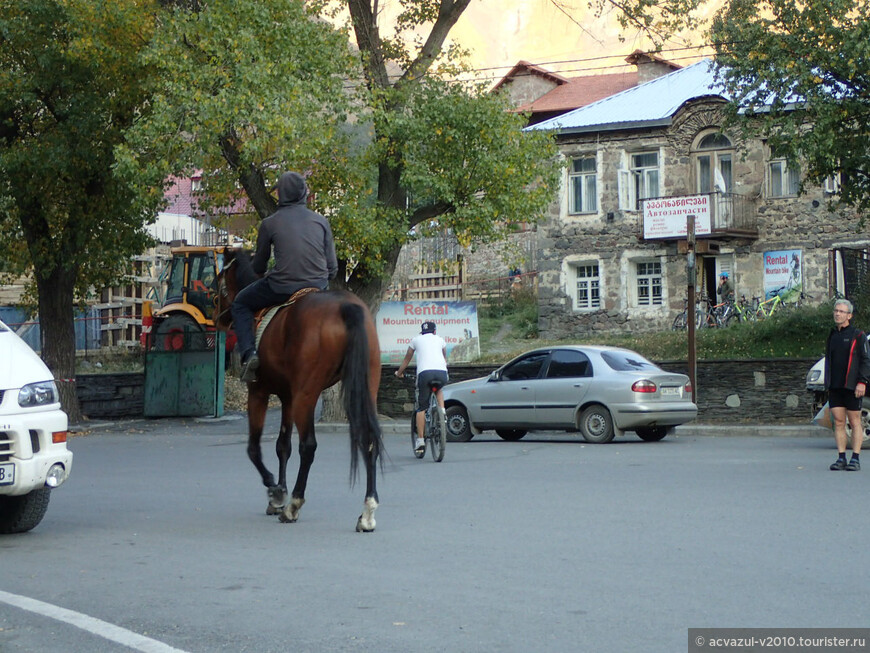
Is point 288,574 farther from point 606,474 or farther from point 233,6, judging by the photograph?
point 233,6

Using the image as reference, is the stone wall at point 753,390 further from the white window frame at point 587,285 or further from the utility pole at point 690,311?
the white window frame at point 587,285

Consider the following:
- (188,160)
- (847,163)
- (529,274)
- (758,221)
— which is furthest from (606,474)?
(529,274)

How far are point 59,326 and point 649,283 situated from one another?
72.4ft

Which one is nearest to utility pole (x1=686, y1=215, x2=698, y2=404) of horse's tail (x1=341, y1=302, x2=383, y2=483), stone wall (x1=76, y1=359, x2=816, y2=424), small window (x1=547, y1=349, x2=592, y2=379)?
stone wall (x1=76, y1=359, x2=816, y2=424)

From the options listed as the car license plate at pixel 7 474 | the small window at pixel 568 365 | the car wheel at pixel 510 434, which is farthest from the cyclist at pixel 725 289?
the car license plate at pixel 7 474

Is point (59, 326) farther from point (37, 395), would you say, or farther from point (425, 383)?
point (37, 395)

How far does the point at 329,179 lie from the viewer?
24.3 meters

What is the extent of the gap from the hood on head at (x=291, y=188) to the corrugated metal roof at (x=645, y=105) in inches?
1234

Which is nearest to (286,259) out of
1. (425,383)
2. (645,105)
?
(425,383)

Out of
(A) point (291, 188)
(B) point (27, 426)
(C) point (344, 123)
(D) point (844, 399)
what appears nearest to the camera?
(B) point (27, 426)

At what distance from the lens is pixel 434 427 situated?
16938 millimetres

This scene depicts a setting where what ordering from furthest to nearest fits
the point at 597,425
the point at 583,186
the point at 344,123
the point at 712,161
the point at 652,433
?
1. the point at 583,186
2. the point at 712,161
3. the point at 344,123
4. the point at 652,433
5. the point at 597,425

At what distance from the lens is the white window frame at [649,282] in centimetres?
4222

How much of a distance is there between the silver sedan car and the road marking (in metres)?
14.4
